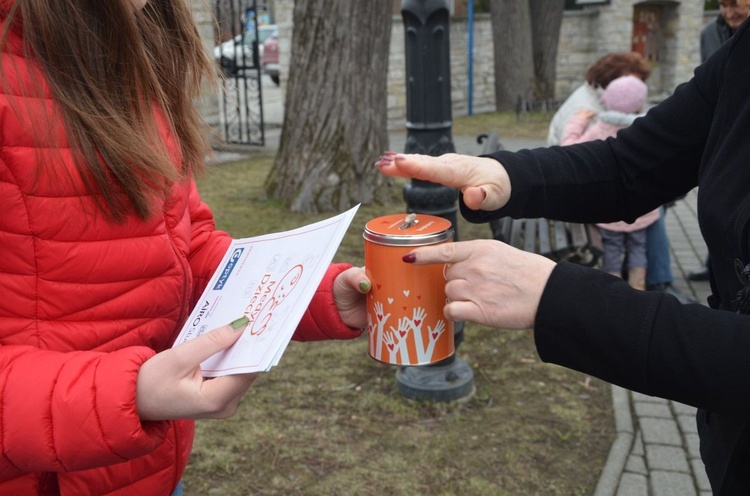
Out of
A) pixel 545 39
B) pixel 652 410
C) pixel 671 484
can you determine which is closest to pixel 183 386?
pixel 671 484

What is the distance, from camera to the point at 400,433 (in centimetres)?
361

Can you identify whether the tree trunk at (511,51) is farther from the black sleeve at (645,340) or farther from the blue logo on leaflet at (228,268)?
the black sleeve at (645,340)

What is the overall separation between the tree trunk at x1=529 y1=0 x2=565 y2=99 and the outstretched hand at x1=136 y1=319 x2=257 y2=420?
17.4 metres

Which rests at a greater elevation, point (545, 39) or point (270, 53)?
point (545, 39)

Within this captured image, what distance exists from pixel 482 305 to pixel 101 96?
2.55ft

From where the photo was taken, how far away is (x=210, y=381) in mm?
1301

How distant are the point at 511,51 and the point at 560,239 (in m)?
12.7

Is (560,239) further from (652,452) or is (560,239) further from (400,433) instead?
(400,433)

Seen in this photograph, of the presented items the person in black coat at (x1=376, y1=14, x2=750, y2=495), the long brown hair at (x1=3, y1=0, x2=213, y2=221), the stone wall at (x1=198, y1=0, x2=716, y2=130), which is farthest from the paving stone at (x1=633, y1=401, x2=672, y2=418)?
the stone wall at (x1=198, y1=0, x2=716, y2=130)

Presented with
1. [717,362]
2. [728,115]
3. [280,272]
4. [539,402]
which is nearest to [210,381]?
[280,272]

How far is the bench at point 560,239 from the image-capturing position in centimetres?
529

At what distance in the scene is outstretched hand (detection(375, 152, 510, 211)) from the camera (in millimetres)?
1695

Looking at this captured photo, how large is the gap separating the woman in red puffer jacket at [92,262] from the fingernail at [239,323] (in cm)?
1

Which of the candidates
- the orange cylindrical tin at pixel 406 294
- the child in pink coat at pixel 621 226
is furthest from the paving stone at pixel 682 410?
the orange cylindrical tin at pixel 406 294
